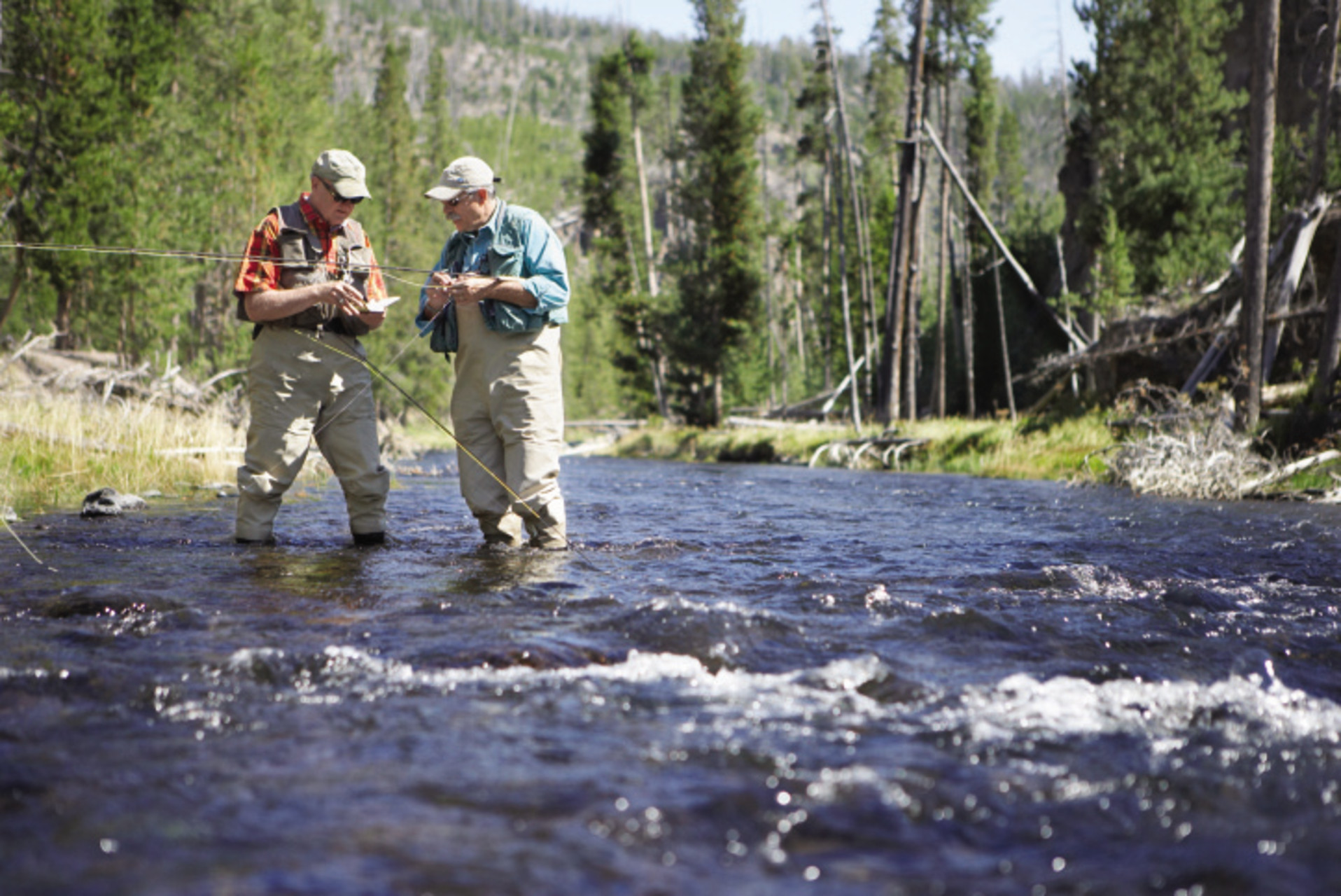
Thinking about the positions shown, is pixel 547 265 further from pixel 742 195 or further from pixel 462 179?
pixel 742 195

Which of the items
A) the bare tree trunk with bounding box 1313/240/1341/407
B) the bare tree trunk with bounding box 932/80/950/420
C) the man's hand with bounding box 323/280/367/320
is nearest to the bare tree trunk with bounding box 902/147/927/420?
the bare tree trunk with bounding box 932/80/950/420

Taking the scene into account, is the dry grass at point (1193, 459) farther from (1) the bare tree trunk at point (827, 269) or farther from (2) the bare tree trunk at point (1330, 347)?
(1) the bare tree trunk at point (827, 269)

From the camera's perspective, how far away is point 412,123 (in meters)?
Answer: 50.5

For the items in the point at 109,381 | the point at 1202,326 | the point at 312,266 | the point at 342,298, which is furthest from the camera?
the point at 1202,326

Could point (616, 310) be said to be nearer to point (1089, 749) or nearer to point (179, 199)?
point (179, 199)

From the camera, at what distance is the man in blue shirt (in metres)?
5.54

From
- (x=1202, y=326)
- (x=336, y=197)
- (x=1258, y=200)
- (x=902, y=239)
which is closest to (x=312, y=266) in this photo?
(x=336, y=197)

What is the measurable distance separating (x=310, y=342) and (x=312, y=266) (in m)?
0.43

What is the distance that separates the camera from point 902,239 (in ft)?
72.3

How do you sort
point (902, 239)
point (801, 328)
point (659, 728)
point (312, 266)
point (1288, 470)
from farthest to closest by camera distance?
point (801, 328) → point (902, 239) → point (1288, 470) → point (312, 266) → point (659, 728)

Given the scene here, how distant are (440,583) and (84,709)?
208 cm

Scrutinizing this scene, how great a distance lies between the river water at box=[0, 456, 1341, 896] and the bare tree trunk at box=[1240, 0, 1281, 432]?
7091 mm

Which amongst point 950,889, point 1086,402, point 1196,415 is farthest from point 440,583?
point 1086,402

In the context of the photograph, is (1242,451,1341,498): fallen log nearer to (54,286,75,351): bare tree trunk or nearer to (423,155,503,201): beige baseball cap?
(423,155,503,201): beige baseball cap
